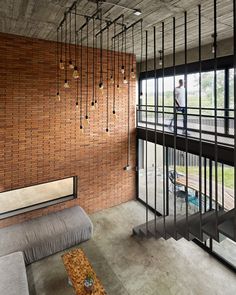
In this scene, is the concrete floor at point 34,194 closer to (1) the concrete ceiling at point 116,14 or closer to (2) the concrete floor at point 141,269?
(2) the concrete floor at point 141,269

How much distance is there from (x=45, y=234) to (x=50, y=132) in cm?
258

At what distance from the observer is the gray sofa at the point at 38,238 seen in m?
4.18

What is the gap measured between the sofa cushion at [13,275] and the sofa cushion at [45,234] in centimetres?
41

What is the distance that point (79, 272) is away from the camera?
4.17 m

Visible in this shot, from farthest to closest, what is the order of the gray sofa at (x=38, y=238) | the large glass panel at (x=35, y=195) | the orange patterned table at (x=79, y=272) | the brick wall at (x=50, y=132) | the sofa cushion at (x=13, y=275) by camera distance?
the large glass panel at (x=35, y=195)
the brick wall at (x=50, y=132)
the gray sofa at (x=38, y=238)
the orange patterned table at (x=79, y=272)
the sofa cushion at (x=13, y=275)

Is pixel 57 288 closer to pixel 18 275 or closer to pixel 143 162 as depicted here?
pixel 18 275

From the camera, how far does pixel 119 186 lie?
749 centimetres

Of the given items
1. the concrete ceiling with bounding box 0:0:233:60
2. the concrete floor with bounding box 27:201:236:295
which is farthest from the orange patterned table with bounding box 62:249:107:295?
the concrete ceiling with bounding box 0:0:233:60

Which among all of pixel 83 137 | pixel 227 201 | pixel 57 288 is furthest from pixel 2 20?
pixel 227 201

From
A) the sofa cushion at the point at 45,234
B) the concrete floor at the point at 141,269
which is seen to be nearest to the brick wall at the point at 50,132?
→ the sofa cushion at the point at 45,234

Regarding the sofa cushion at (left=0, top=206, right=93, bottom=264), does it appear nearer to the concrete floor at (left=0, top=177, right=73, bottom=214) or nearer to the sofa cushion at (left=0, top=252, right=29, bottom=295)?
the sofa cushion at (left=0, top=252, right=29, bottom=295)

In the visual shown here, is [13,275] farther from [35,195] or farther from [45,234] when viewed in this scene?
[35,195]

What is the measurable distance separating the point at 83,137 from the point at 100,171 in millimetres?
1234

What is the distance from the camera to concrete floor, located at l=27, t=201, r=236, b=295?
4.28m
